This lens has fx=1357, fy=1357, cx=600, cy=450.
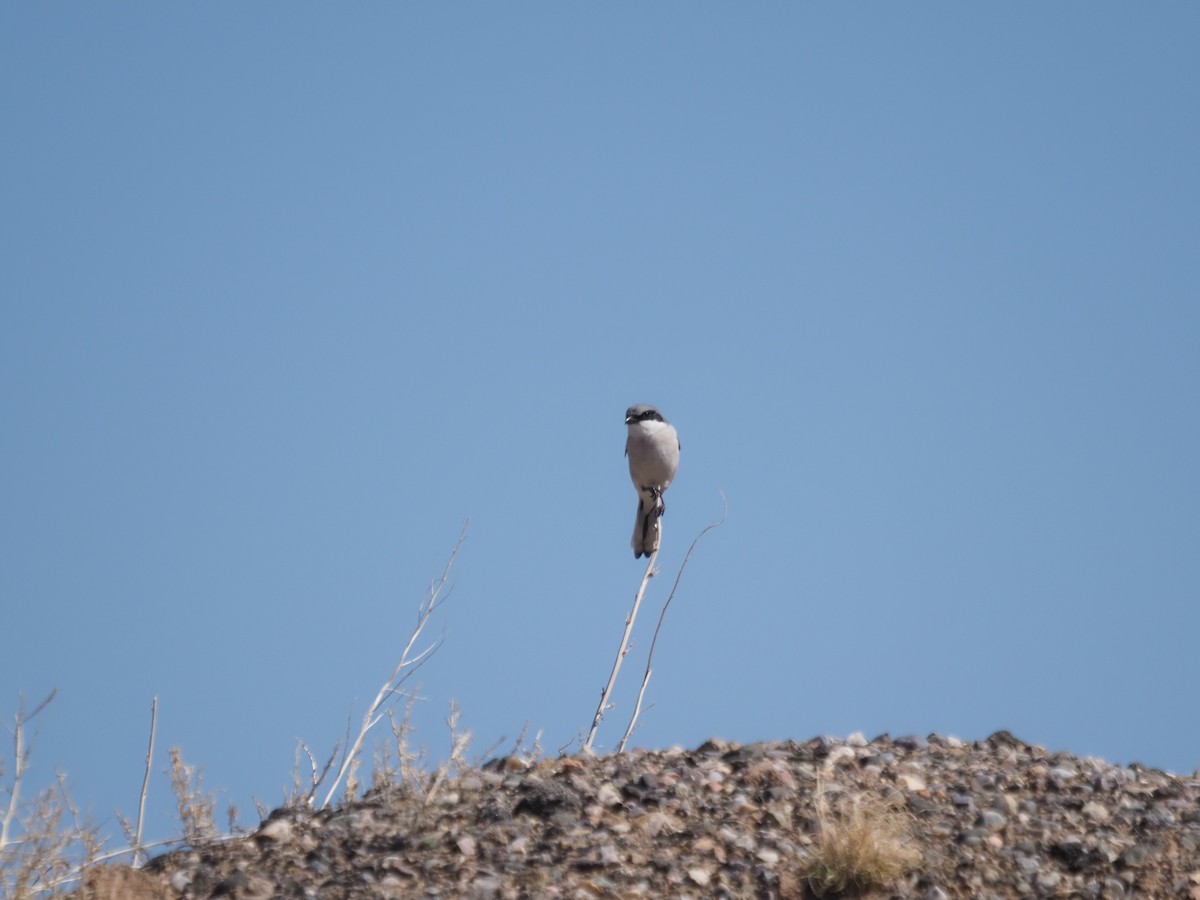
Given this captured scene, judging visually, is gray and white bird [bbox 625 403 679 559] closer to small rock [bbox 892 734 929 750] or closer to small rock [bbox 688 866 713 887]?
small rock [bbox 892 734 929 750]

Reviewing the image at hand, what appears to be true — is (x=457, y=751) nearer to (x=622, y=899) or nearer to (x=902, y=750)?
(x=622, y=899)

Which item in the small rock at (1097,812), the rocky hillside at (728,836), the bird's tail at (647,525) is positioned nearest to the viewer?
the rocky hillside at (728,836)

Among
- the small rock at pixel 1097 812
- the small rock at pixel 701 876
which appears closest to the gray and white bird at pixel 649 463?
the small rock at pixel 1097 812

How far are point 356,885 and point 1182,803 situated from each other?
3.56 m

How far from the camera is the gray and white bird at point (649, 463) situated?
1215 cm

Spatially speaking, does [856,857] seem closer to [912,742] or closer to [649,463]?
[912,742]

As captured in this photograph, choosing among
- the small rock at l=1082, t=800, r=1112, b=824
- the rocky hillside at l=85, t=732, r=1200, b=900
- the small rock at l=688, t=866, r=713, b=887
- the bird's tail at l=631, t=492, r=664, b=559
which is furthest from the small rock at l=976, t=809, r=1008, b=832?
the bird's tail at l=631, t=492, r=664, b=559

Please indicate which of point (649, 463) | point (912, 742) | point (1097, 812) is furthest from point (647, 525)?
point (1097, 812)

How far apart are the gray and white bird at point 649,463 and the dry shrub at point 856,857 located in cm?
692

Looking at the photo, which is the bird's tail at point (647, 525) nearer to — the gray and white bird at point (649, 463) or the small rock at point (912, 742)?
the gray and white bird at point (649, 463)

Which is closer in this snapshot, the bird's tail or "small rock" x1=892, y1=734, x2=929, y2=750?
Result: "small rock" x1=892, y1=734, x2=929, y2=750

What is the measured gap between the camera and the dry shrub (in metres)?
4.97

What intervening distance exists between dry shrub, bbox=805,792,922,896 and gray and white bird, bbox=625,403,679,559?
692cm

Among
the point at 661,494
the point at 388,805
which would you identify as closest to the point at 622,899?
the point at 388,805
